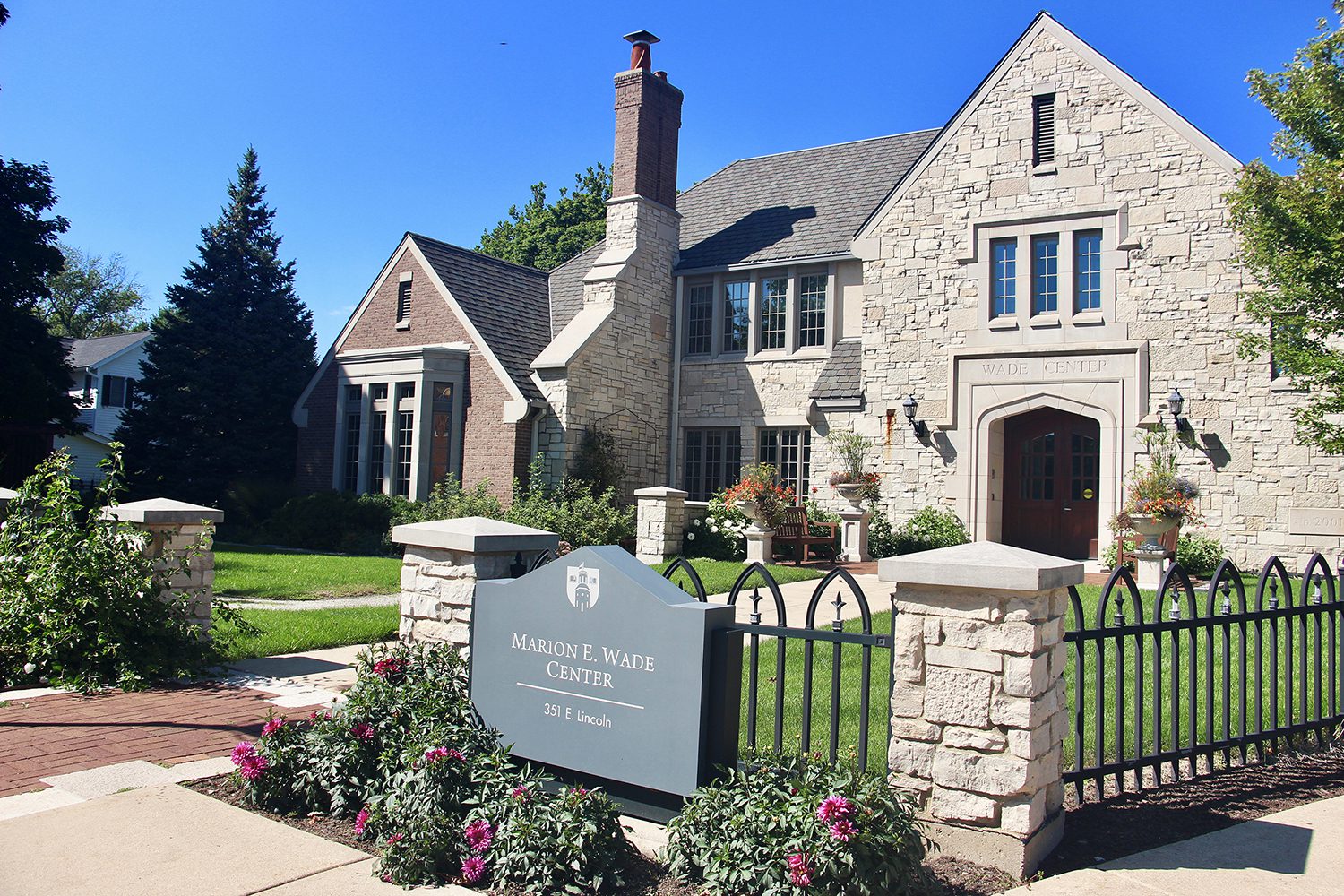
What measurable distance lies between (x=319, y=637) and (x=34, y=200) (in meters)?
17.8

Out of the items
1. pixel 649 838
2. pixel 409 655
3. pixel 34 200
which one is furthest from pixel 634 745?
pixel 34 200

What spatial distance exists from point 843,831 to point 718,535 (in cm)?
1367

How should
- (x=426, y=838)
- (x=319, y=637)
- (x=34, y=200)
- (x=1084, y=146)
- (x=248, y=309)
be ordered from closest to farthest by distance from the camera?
(x=426, y=838)
(x=319, y=637)
(x=1084, y=146)
(x=34, y=200)
(x=248, y=309)

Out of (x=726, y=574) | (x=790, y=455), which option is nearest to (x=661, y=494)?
(x=726, y=574)

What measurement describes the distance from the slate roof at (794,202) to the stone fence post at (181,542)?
13.5m

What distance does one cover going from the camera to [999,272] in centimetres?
1705

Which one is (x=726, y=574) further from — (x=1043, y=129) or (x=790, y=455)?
(x=1043, y=129)

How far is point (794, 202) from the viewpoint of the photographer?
2116 centimetres

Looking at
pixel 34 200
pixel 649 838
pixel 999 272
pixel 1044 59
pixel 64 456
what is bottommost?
pixel 649 838

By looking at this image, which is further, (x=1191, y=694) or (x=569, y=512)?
(x=569, y=512)

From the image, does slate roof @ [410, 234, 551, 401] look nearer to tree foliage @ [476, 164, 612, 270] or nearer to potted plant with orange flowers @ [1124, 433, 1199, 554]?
potted plant with orange flowers @ [1124, 433, 1199, 554]

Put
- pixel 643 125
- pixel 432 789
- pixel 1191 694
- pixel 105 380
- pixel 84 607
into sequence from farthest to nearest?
pixel 105 380 < pixel 643 125 < pixel 84 607 < pixel 1191 694 < pixel 432 789

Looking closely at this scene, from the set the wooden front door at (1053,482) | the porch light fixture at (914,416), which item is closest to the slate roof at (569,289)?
the porch light fixture at (914,416)

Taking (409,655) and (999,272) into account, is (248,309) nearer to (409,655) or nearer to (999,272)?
(999,272)
